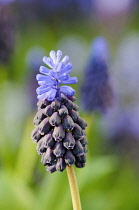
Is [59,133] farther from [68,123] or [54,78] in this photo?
[54,78]

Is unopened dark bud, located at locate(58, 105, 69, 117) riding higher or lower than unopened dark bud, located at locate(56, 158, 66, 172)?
higher

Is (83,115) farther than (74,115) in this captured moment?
Yes

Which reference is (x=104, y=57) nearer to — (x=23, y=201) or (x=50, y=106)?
(x=23, y=201)

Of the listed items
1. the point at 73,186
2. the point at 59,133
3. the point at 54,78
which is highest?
the point at 54,78

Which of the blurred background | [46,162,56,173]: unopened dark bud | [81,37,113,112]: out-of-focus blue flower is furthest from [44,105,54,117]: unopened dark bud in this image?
[81,37,113,112]: out-of-focus blue flower

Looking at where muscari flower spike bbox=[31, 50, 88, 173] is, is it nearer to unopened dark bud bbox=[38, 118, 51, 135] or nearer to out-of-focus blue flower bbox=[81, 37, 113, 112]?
unopened dark bud bbox=[38, 118, 51, 135]

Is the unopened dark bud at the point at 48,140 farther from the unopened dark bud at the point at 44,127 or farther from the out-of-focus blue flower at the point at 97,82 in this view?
the out-of-focus blue flower at the point at 97,82

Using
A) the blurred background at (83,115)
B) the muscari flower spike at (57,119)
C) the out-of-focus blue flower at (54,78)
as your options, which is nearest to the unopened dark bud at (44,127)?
the muscari flower spike at (57,119)

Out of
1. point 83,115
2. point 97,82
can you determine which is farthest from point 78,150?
point 83,115

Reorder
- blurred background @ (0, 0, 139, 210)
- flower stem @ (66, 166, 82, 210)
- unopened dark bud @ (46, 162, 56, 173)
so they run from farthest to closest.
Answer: blurred background @ (0, 0, 139, 210)
unopened dark bud @ (46, 162, 56, 173)
flower stem @ (66, 166, 82, 210)
